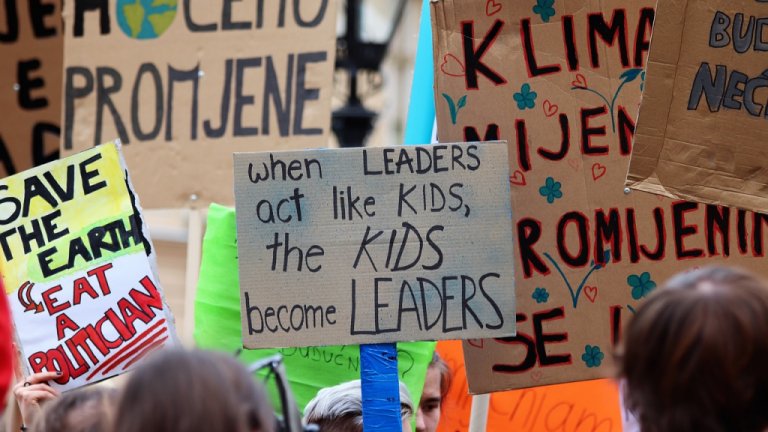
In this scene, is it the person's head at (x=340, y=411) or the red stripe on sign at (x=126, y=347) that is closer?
the person's head at (x=340, y=411)

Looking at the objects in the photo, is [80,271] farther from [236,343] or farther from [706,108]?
[706,108]

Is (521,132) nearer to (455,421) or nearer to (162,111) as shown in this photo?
(455,421)

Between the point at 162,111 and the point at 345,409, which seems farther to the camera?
the point at 162,111

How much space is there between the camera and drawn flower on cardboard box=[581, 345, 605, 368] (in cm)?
302

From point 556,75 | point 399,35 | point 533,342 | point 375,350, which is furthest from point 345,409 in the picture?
point 399,35

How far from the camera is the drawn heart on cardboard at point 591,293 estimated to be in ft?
9.95

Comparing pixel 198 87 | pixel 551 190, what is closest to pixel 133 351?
pixel 551 190

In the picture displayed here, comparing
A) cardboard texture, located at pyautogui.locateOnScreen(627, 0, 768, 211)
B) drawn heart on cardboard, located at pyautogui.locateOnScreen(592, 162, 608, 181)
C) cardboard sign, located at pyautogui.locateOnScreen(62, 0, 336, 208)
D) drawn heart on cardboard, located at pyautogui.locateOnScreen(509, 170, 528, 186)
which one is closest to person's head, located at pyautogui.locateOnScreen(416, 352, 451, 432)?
drawn heart on cardboard, located at pyautogui.locateOnScreen(509, 170, 528, 186)

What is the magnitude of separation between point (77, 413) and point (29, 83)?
301cm

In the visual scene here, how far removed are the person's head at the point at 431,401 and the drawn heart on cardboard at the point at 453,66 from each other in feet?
3.10

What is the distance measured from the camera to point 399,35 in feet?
58.3

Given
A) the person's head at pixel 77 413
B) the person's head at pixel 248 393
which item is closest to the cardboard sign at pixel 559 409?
the person's head at pixel 77 413

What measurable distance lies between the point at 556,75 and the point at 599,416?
1060 millimetres

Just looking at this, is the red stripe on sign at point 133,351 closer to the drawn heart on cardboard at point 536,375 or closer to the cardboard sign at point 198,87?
the drawn heart on cardboard at point 536,375
